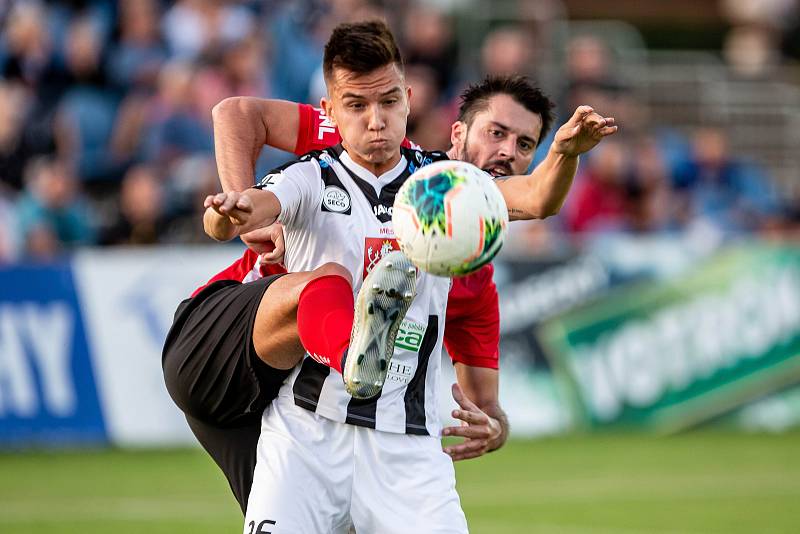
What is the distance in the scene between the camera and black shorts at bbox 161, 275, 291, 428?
5.40m

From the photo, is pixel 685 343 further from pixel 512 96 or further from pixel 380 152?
pixel 380 152

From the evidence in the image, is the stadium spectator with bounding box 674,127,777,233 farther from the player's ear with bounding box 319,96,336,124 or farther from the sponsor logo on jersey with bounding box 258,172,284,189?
the sponsor logo on jersey with bounding box 258,172,284,189

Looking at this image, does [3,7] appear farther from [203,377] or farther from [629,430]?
[203,377]

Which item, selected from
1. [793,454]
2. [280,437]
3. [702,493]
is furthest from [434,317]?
[793,454]

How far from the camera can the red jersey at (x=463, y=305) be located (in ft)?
19.6

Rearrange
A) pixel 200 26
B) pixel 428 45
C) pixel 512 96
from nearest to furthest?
pixel 512 96, pixel 200 26, pixel 428 45

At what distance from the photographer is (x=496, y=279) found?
1351 centimetres

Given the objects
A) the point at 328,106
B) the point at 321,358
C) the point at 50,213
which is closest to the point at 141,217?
the point at 50,213

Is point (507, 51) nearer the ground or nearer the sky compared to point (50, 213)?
nearer the sky

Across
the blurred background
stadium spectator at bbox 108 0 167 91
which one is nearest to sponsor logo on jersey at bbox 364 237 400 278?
the blurred background

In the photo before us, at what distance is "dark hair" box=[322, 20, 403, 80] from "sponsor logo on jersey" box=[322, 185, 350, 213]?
0.44m

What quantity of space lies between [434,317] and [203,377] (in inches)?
37.5

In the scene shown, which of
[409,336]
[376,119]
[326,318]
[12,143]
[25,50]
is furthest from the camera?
[25,50]

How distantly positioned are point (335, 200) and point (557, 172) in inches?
32.7
